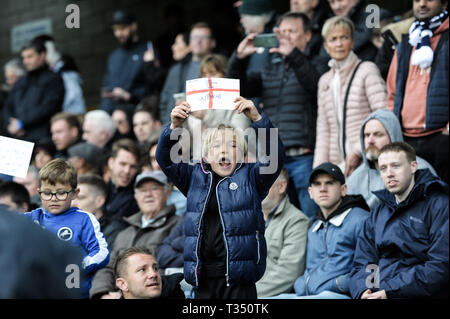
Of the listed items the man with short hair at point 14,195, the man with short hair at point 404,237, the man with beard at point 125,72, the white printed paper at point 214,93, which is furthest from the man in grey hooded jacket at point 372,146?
the man with beard at point 125,72

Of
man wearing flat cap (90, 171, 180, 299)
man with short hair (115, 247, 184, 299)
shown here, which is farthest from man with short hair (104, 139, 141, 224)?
man with short hair (115, 247, 184, 299)

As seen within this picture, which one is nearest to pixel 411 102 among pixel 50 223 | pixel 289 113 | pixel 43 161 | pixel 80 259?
pixel 289 113

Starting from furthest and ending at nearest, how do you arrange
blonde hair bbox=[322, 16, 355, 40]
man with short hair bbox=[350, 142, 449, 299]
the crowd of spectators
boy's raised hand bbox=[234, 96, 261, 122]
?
blonde hair bbox=[322, 16, 355, 40] < the crowd of spectators < man with short hair bbox=[350, 142, 449, 299] < boy's raised hand bbox=[234, 96, 261, 122]

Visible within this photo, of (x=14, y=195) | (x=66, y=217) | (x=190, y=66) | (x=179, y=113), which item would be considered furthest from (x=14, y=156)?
(x=190, y=66)

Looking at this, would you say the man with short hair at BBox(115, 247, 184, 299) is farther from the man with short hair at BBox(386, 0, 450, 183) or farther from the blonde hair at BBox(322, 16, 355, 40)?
the blonde hair at BBox(322, 16, 355, 40)

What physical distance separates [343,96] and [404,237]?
173 centimetres

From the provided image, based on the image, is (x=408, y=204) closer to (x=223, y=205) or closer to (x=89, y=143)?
(x=223, y=205)

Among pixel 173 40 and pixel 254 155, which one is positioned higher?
pixel 173 40

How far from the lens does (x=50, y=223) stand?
4.58 metres

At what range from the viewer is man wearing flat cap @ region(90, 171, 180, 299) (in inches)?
259

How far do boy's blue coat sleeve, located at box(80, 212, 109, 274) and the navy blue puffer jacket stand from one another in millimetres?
→ 496
